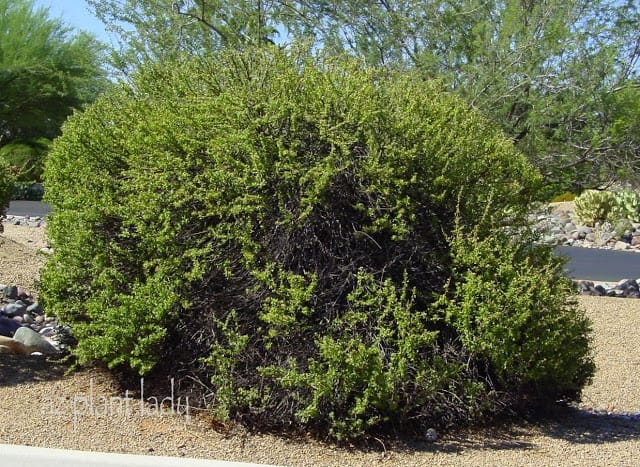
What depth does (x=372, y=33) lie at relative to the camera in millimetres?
12750

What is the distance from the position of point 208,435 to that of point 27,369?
2010mm

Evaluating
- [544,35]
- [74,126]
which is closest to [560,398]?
[74,126]

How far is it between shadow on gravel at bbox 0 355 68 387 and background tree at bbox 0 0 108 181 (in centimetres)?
2173

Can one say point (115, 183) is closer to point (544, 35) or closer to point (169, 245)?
point (169, 245)

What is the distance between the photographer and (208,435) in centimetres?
558

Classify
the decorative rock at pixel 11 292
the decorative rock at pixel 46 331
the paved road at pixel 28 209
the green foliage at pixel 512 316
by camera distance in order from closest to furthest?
the green foliage at pixel 512 316, the decorative rock at pixel 46 331, the decorative rock at pixel 11 292, the paved road at pixel 28 209

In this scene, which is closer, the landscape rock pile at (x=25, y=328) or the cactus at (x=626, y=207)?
the landscape rock pile at (x=25, y=328)

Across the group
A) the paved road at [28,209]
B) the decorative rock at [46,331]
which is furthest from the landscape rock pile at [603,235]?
the decorative rock at [46,331]

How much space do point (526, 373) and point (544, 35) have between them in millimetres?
7430

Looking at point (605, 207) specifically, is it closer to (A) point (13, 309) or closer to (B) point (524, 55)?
(B) point (524, 55)

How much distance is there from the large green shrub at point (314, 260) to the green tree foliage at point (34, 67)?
22826 mm

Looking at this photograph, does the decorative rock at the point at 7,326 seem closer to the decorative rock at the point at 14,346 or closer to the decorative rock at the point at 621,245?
the decorative rock at the point at 14,346

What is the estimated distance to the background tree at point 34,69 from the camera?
28.6 metres

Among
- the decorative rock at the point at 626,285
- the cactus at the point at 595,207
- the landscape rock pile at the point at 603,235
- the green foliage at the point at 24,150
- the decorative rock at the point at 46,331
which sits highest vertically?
the green foliage at the point at 24,150
